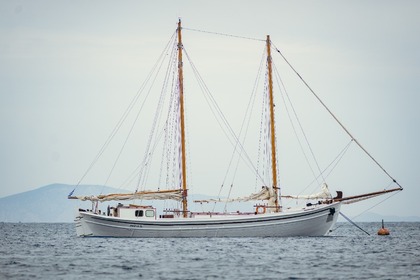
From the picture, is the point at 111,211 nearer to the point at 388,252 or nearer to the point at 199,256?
the point at 199,256

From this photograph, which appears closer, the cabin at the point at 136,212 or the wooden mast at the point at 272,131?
the cabin at the point at 136,212

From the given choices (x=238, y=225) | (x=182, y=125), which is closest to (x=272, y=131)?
(x=182, y=125)

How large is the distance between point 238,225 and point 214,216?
3.17m

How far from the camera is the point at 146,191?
8906 centimetres

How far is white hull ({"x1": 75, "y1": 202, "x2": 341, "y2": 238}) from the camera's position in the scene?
81.6 m

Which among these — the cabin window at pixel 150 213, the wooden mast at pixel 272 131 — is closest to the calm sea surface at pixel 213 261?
the cabin window at pixel 150 213

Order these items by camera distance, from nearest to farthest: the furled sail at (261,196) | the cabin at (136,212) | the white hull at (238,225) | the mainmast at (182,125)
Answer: the white hull at (238,225) < the cabin at (136,212) < the furled sail at (261,196) < the mainmast at (182,125)

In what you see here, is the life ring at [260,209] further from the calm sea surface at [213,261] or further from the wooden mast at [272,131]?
the calm sea surface at [213,261]

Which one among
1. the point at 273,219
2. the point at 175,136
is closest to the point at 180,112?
the point at 175,136

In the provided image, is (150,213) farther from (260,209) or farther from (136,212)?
(260,209)

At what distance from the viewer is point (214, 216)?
274 ft

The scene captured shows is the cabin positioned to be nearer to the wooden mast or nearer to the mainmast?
the mainmast

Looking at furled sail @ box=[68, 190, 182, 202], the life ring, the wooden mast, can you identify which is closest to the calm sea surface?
the life ring

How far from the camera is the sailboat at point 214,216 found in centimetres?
8194
